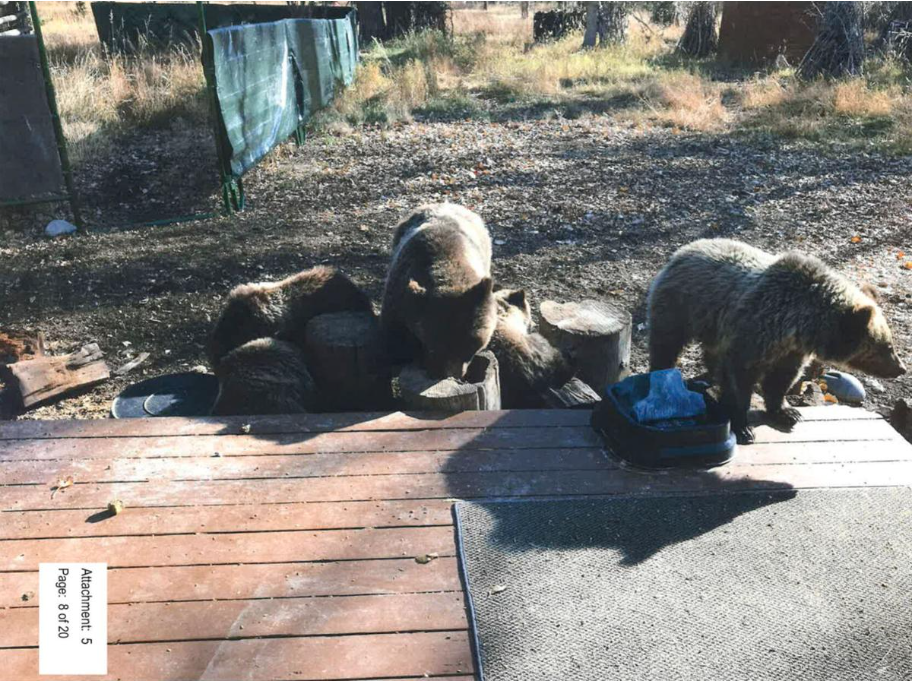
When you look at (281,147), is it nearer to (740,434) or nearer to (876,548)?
(740,434)

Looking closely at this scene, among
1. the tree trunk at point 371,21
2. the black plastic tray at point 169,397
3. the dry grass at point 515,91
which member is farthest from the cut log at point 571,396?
the tree trunk at point 371,21

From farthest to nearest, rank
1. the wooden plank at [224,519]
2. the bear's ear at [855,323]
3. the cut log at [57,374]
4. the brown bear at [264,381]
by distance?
the cut log at [57,374], the brown bear at [264,381], the bear's ear at [855,323], the wooden plank at [224,519]

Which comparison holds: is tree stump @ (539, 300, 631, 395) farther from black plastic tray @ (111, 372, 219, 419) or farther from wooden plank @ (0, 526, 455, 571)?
black plastic tray @ (111, 372, 219, 419)

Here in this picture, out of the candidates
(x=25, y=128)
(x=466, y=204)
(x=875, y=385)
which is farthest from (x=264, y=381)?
(x=466, y=204)

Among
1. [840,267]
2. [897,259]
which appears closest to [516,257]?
[840,267]

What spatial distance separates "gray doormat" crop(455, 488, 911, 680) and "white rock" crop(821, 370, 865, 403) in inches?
79.0

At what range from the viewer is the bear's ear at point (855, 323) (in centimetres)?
388

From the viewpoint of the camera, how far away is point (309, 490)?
362 centimetres

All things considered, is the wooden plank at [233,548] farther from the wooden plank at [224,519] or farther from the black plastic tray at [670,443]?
the black plastic tray at [670,443]

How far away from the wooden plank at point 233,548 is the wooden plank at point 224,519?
0.05 meters

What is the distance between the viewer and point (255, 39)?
10.1m

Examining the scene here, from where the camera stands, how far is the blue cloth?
3.93 m

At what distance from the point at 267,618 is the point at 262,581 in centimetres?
22

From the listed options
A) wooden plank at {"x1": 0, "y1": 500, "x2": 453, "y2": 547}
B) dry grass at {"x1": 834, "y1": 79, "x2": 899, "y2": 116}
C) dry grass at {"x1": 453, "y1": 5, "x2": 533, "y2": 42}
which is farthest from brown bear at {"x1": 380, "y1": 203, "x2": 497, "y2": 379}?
dry grass at {"x1": 453, "y1": 5, "x2": 533, "y2": 42}
